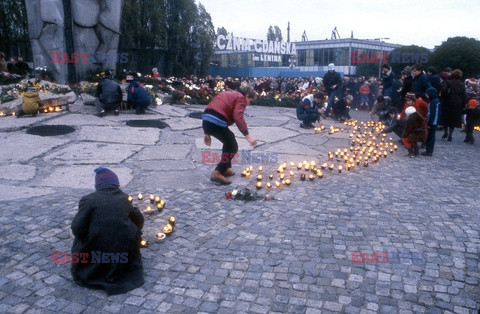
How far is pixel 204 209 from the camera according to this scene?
5391mm

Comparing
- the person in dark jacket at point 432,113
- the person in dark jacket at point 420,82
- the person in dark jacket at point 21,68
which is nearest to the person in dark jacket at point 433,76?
the person in dark jacket at point 420,82

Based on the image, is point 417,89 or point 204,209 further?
point 417,89

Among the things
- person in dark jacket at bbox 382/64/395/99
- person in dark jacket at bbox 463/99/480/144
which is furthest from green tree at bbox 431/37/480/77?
person in dark jacket at bbox 463/99/480/144

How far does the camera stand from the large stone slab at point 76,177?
20.0 ft

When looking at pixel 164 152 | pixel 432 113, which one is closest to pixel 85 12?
pixel 164 152

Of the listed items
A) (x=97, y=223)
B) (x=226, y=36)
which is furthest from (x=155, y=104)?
(x=226, y=36)

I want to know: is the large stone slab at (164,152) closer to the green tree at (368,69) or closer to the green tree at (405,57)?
the green tree at (405,57)

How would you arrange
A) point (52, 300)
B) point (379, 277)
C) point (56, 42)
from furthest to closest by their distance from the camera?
point (56, 42), point (379, 277), point (52, 300)

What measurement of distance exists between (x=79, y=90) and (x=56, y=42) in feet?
8.29

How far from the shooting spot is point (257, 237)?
4.57 meters

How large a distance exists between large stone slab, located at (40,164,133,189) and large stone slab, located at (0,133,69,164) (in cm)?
110

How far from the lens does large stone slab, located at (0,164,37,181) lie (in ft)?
20.5

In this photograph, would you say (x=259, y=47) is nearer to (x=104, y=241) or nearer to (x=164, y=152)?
(x=164, y=152)

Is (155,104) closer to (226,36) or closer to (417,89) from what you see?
(417,89)
